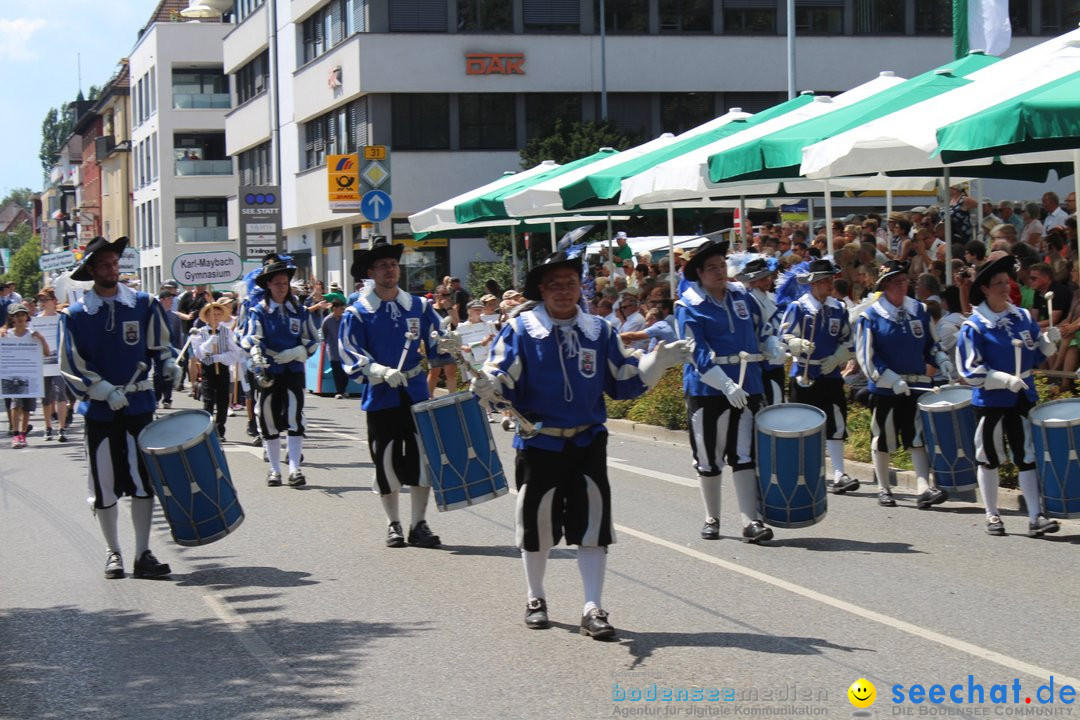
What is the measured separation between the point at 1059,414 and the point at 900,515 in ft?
6.54

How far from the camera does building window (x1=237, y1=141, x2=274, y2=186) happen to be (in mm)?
53531

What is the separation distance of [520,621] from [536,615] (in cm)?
25

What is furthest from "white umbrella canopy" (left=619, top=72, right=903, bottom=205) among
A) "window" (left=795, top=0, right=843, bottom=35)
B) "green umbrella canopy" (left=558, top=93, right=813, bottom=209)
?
"window" (left=795, top=0, right=843, bottom=35)

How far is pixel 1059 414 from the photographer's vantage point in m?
9.74

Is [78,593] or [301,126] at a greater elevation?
[301,126]

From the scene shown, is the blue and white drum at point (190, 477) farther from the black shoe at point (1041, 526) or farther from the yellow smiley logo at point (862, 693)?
the black shoe at point (1041, 526)

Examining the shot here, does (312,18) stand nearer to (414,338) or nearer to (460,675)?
(414,338)

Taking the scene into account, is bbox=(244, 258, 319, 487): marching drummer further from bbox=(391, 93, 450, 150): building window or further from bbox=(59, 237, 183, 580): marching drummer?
bbox=(391, 93, 450, 150): building window

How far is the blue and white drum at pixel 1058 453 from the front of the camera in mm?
9594

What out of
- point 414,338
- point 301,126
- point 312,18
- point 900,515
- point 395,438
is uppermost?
point 312,18

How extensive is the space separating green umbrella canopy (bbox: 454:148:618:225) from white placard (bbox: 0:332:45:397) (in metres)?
7.23

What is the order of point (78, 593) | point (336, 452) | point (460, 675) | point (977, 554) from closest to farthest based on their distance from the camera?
point (460, 675)
point (78, 593)
point (977, 554)
point (336, 452)

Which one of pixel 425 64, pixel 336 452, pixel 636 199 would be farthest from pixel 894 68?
pixel 336 452

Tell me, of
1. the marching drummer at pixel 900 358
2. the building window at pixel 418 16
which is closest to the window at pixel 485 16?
the building window at pixel 418 16
